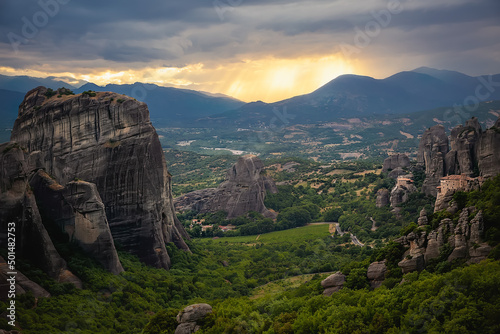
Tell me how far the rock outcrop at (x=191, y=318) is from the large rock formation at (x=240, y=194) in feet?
206

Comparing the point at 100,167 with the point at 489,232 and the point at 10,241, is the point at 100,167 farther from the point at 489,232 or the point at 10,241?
the point at 489,232

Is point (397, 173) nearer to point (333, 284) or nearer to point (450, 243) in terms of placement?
point (333, 284)

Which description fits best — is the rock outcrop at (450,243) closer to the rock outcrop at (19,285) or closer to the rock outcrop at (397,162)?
the rock outcrop at (19,285)

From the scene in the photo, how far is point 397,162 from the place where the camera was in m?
101

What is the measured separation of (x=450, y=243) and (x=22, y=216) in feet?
102

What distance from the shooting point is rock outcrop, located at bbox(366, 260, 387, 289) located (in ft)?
114

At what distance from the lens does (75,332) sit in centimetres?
Answer: 3275

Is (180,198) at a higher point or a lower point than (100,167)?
lower

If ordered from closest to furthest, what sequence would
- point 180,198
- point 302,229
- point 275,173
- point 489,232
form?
1. point 489,232
2. point 302,229
3. point 180,198
4. point 275,173

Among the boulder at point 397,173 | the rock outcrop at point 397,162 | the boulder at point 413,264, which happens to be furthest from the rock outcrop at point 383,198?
the boulder at point 413,264

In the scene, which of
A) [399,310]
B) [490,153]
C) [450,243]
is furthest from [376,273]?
[490,153]

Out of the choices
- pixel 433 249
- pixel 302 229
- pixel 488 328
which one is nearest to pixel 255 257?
pixel 302 229

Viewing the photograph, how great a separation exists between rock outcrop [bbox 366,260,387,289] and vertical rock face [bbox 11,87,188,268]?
24.5 meters

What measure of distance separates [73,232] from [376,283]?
26.2m
